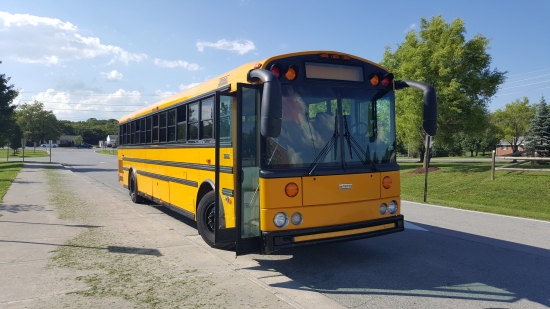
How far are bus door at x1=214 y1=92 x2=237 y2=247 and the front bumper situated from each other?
805 mm

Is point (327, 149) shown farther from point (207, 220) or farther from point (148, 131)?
point (148, 131)

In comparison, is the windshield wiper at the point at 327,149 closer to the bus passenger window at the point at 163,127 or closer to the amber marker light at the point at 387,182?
the amber marker light at the point at 387,182

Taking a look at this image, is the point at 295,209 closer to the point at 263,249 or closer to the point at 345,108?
the point at 263,249

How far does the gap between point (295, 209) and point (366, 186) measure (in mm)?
1180

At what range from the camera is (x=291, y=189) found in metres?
5.37

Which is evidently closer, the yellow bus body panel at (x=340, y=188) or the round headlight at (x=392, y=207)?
the yellow bus body panel at (x=340, y=188)

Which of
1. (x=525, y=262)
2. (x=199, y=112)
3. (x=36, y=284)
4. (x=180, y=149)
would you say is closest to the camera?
(x=36, y=284)

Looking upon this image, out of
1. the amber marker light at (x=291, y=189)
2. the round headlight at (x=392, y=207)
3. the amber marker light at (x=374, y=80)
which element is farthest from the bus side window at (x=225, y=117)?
the round headlight at (x=392, y=207)

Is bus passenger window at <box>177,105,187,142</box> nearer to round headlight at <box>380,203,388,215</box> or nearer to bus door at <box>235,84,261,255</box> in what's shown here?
bus door at <box>235,84,261,255</box>

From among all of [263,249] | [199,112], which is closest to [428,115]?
[263,249]

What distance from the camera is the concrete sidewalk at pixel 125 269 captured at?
476 cm

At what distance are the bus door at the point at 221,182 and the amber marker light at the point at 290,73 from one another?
0.97m

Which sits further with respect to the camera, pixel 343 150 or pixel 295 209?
pixel 343 150

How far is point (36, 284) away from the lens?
527cm
